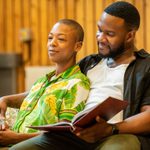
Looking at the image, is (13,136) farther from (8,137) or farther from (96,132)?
(96,132)

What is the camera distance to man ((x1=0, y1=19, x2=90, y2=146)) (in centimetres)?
193

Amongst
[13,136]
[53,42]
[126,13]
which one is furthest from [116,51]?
[13,136]

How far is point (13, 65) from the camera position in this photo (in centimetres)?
447

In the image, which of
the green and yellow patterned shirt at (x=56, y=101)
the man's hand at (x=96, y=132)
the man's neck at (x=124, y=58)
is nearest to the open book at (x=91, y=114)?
the man's hand at (x=96, y=132)

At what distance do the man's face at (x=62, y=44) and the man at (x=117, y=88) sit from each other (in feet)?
0.49

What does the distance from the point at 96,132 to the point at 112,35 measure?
0.58m

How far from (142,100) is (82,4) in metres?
2.51

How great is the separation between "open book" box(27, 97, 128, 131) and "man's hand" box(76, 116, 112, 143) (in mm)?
24

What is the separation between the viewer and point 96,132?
175 cm

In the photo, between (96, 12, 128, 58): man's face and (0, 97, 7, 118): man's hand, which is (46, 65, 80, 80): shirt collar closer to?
(96, 12, 128, 58): man's face

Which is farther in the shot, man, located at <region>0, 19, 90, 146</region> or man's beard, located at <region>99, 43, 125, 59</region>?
man's beard, located at <region>99, 43, 125, 59</region>

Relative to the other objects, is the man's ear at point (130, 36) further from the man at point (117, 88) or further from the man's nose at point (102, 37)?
the man's nose at point (102, 37)

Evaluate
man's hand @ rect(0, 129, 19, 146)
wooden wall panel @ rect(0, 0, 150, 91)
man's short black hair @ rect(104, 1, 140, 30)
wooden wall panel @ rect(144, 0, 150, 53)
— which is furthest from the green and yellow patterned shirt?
wooden wall panel @ rect(0, 0, 150, 91)

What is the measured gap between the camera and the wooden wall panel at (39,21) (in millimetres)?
4160
